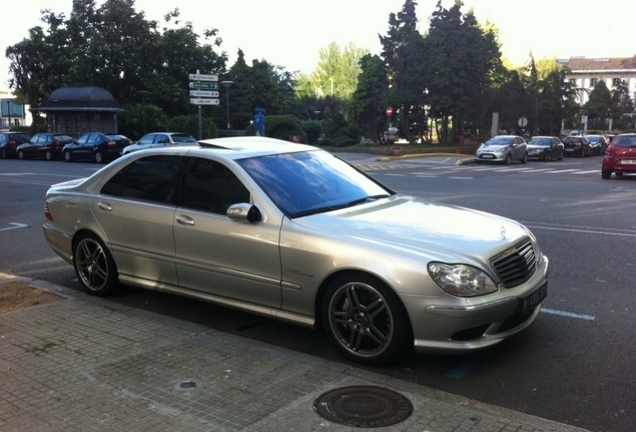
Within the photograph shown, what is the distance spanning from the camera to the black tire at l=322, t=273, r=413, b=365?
4258 millimetres

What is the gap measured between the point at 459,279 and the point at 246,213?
174cm

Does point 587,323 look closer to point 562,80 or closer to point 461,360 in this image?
point 461,360

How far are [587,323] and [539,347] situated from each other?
81 cm

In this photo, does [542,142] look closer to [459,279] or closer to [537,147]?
[537,147]

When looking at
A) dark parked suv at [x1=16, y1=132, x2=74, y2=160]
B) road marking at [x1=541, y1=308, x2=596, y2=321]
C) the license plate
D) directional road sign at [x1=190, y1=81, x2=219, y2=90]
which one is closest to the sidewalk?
the license plate

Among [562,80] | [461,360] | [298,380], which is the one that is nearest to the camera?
Result: [298,380]

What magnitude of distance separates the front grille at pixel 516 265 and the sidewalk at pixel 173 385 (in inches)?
38.6

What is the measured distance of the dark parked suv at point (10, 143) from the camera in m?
36.5

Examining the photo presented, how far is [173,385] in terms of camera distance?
4.05m

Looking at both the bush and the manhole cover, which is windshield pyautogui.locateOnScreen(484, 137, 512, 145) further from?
the manhole cover

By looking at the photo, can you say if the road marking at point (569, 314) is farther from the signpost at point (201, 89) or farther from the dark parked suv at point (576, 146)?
the dark parked suv at point (576, 146)

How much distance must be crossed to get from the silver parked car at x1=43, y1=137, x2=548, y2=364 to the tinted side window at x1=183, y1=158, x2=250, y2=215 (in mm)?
12

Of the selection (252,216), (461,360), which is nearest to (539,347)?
(461,360)

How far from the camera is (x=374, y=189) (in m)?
5.81
